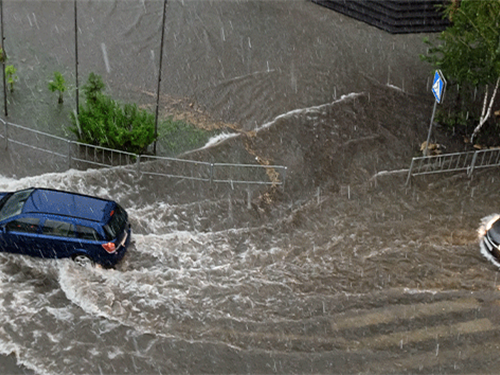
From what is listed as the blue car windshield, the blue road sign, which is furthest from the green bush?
the blue road sign

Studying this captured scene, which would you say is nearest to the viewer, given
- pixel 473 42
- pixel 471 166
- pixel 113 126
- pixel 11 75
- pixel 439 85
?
pixel 439 85

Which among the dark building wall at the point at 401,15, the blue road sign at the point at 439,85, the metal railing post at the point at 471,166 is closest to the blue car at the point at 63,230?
the blue road sign at the point at 439,85

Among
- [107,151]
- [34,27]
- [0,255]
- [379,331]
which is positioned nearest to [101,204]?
[0,255]

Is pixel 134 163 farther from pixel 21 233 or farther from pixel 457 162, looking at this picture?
pixel 457 162

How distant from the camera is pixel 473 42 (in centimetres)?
1983

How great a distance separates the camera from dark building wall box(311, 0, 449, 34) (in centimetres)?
2728

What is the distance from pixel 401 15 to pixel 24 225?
62.1ft

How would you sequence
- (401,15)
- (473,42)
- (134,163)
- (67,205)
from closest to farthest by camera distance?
(67,205)
(134,163)
(473,42)
(401,15)

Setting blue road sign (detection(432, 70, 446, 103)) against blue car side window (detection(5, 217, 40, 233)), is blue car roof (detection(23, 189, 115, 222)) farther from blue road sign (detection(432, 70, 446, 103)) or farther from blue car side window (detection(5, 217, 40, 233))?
blue road sign (detection(432, 70, 446, 103))

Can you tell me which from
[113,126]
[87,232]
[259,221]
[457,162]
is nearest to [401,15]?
[457,162]

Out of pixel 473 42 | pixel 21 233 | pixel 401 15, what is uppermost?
pixel 473 42

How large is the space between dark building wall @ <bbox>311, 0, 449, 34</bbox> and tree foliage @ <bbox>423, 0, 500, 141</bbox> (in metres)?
7.02

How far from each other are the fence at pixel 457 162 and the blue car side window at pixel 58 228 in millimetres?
10299

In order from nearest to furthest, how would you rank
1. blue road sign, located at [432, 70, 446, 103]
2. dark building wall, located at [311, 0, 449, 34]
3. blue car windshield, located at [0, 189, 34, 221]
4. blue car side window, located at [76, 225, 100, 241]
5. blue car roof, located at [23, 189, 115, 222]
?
blue car side window, located at [76, 225, 100, 241], blue car roof, located at [23, 189, 115, 222], blue car windshield, located at [0, 189, 34, 221], blue road sign, located at [432, 70, 446, 103], dark building wall, located at [311, 0, 449, 34]
